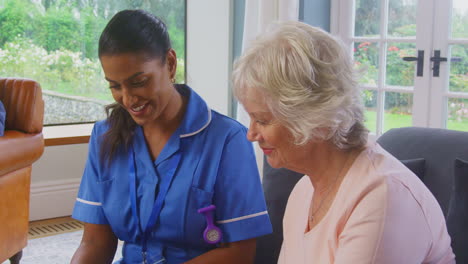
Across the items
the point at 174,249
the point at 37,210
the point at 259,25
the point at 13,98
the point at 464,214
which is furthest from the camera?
the point at 37,210

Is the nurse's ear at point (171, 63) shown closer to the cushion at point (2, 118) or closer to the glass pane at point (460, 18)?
the cushion at point (2, 118)

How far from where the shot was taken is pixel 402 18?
139 inches

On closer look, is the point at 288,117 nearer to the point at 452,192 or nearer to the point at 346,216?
the point at 346,216

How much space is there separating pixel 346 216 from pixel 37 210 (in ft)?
11.1

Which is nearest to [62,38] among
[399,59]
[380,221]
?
[399,59]

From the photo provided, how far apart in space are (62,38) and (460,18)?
2.67 m

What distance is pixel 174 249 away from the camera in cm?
169

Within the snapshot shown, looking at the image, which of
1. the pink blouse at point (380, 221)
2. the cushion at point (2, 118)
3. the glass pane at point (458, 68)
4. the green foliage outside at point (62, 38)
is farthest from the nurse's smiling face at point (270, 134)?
the green foliage outside at point (62, 38)

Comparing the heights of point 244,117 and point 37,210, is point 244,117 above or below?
above

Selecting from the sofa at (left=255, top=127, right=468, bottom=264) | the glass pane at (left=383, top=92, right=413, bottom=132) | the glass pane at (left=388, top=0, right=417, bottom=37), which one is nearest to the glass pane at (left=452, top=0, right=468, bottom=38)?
the glass pane at (left=388, top=0, right=417, bottom=37)

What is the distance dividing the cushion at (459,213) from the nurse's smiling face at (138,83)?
2.60 feet

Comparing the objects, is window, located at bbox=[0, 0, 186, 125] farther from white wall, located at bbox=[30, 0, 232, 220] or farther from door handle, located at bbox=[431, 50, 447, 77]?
door handle, located at bbox=[431, 50, 447, 77]

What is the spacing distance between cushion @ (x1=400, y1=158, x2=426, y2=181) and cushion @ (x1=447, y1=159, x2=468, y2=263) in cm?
15

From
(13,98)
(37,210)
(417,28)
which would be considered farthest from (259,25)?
(37,210)
